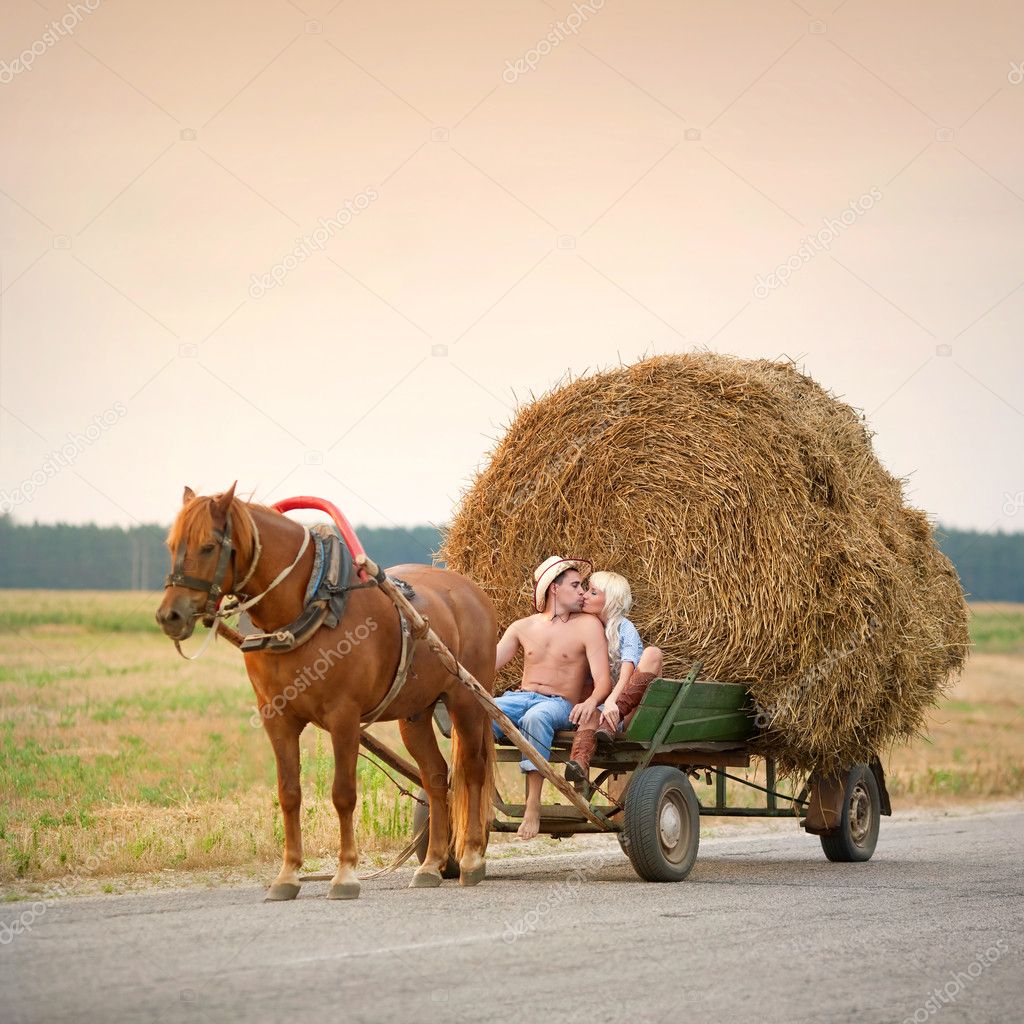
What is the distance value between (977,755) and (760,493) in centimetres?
1269

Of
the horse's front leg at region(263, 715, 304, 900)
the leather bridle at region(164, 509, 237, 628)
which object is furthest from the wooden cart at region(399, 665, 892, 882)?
the leather bridle at region(164, 509, 237, 628)

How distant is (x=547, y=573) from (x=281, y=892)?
9.35 ft

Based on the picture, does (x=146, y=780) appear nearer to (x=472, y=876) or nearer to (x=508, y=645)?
(x=508, y=645)

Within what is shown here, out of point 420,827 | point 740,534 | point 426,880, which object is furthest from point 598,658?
point 426,880

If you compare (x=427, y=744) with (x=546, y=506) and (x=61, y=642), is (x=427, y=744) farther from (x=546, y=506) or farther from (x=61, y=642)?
(x=61, y=642)

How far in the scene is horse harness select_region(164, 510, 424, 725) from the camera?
23.6 feet

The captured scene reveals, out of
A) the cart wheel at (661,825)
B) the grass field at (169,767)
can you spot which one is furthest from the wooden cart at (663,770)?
the grass field at (169,767)

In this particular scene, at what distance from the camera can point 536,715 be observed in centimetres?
885

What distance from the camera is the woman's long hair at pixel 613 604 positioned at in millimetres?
9328

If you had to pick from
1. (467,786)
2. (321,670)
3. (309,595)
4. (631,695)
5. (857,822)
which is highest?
(309,595)

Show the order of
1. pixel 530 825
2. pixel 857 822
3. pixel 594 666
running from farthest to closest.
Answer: pixel 857 822 → pixel 594 666 → pixel 530 825

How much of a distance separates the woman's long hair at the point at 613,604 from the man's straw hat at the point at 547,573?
138 mm

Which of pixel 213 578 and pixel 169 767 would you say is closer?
pixel 213 578

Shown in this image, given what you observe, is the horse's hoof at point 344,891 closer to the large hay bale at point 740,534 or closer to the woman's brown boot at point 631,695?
the woman's brown boot at point 631,695
